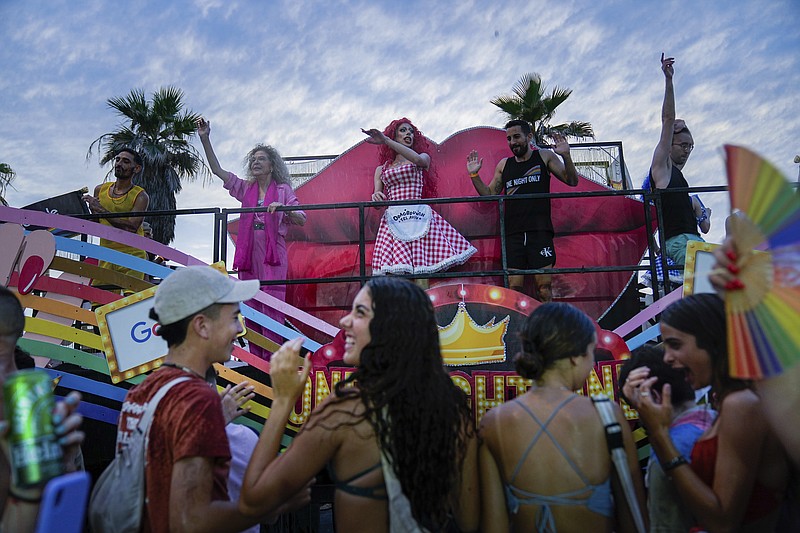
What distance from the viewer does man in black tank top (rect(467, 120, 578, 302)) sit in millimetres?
5066

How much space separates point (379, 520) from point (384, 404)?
1.13 feet

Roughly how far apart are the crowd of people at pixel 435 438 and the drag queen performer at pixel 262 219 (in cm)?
284

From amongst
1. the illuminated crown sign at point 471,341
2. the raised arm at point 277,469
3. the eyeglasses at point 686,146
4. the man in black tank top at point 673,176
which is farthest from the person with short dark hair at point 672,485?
Result: the eyeglasses at point 686,146

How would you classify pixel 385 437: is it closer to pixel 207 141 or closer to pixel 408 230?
pixel 408 230

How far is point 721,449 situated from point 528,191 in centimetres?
363

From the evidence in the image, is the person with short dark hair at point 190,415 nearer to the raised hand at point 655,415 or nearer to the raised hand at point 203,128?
the raised hand at point 655,415

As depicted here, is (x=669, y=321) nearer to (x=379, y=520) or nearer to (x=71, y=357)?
(x=379, y=520)

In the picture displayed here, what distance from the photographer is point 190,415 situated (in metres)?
1.87

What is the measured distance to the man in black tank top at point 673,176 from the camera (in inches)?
185

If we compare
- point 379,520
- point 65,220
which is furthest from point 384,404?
point 65,220

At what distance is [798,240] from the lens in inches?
60.7

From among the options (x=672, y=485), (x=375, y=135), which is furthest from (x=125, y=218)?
(x=672, y=485)

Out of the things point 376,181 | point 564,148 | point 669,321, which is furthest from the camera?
point 376,181

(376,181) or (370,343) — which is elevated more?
(376,181)
